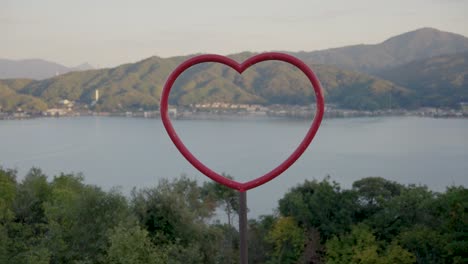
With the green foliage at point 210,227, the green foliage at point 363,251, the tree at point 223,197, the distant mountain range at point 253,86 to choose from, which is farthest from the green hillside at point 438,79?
the green foliage at point 363,251

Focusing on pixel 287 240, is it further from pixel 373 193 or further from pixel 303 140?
pixel 303 140

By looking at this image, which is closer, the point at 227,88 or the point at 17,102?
the point at 227,88

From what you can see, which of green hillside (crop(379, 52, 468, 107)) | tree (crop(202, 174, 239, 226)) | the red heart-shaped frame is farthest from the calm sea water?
the red heart-shaped frame

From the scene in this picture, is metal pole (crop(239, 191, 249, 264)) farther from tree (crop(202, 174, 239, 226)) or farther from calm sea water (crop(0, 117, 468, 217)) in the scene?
calm sea water (crop(0, 117, 468, 217))

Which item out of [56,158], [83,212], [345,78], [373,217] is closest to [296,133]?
[345,78]

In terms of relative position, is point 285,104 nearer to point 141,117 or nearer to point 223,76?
point 223,76

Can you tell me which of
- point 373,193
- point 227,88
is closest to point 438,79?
point 227,88
